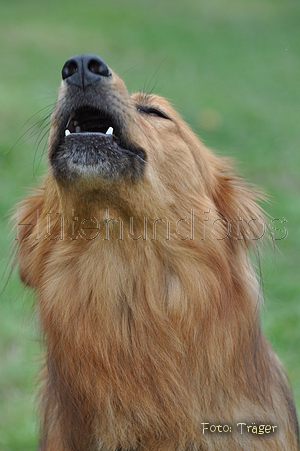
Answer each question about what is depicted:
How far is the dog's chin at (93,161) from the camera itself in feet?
9.16

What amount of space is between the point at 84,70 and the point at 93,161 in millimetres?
477

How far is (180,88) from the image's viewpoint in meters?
13.2

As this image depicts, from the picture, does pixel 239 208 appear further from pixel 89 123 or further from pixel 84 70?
pixel 84 70

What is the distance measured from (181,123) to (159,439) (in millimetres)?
1796

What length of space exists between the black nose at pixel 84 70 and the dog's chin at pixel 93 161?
11.0 inches

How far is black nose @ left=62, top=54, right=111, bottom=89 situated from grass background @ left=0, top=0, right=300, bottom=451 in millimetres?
1335

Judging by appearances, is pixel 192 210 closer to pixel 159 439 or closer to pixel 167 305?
pixel 167 305

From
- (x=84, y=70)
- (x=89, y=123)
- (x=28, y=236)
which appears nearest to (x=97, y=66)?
(x=84, y=70)

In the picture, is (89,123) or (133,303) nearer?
(133,303)

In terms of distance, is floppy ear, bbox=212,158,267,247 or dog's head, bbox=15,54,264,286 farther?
floppy ear, bbox=212,158,267,247

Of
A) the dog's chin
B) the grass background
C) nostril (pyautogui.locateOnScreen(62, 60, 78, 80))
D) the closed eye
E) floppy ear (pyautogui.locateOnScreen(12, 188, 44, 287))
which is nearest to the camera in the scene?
the dog's chin

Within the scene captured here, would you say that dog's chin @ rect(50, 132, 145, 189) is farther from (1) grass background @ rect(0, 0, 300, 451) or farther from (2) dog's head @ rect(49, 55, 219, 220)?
(1) grass background @ rect(0, 0, 300, 451)

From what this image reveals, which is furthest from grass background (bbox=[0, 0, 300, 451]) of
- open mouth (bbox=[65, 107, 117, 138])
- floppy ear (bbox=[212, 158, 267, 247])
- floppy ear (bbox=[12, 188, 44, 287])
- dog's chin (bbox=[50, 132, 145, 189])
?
dog's chin (bbox=[50, 132, 145, 189])

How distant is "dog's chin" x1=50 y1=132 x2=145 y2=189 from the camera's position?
279cm
